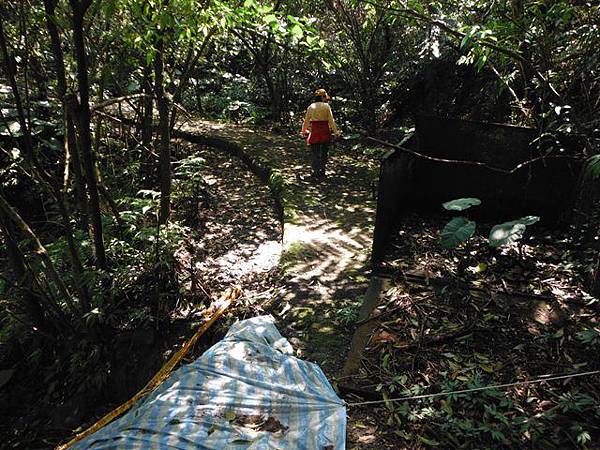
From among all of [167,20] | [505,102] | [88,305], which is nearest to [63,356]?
[88,305]

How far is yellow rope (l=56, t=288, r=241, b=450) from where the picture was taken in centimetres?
307

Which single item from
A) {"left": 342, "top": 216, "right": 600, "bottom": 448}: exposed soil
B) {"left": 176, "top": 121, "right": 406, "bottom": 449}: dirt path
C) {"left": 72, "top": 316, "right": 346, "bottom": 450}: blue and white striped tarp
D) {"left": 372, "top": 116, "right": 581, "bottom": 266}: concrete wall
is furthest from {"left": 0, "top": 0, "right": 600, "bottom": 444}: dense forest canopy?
{"left": 72, "top": 316, "right": 346, "bottom": 450}: blue and white striped tarp

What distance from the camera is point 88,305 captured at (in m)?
3.95

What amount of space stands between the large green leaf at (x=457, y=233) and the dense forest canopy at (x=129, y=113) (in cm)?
119

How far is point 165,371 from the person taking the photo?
3.52 metres

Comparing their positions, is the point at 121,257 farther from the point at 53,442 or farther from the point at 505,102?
the point at 505,102

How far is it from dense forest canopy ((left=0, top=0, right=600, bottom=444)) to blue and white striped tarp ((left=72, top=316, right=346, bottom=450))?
139cm

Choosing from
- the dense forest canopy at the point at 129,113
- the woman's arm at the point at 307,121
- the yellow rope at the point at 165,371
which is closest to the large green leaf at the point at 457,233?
the dense forest canopy at the point at 129,113

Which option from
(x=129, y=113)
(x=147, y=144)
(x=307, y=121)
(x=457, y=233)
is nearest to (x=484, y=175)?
(x=457, y=233)

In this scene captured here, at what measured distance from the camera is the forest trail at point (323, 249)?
3.71m

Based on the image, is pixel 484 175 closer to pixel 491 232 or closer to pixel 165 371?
pixel 491 232

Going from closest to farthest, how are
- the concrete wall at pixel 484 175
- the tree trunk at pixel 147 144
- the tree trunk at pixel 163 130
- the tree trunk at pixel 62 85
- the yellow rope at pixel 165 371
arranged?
the yellow rope at pixel 165 371 → the tree trunk at pixel 62 85 → the tree trunk at pixel 163 130 → the concrete wall at pixel 484 175 → the tree trunk at pixel 147 144

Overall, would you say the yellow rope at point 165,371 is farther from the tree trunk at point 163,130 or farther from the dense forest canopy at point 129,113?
the tree trunk at point 163,130

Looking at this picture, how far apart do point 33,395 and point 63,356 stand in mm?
469
